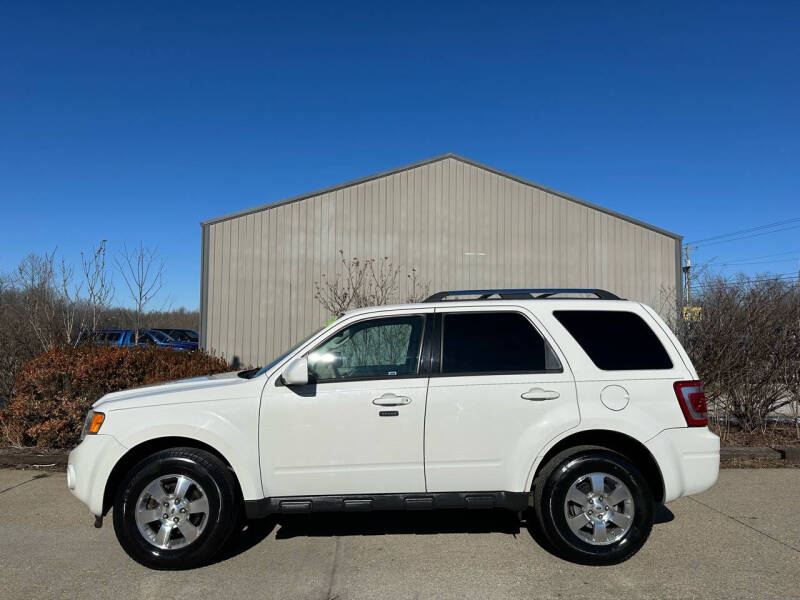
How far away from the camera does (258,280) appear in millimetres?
12922

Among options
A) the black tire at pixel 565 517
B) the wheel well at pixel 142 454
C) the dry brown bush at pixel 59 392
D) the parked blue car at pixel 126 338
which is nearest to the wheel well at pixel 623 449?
the black tire at pixel 565 517

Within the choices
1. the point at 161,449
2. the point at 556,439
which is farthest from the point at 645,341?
the point at 161,449

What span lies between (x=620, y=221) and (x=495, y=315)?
10341 mm

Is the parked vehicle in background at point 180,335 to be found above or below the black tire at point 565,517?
above

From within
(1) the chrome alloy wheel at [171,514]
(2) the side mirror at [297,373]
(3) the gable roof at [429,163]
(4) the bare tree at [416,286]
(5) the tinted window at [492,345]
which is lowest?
(1) the chrome alloy wheel at [171,514]

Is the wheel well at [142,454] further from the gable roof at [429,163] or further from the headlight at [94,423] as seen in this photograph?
the gable roof at [429,163]

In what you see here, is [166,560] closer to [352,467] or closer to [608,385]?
[352,467]

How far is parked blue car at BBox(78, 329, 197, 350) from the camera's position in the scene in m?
9.48

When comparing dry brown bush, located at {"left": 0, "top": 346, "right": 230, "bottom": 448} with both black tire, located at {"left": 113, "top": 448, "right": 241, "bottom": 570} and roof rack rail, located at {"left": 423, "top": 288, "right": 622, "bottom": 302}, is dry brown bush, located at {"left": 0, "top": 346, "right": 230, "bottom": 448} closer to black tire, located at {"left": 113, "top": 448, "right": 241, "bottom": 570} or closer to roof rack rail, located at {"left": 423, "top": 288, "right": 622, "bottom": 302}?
black tire, located at {"left": 113, "top": 448, "right": 241, "bottom": 570}

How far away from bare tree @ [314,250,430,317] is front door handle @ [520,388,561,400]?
8561mm

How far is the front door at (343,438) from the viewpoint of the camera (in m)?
4.07

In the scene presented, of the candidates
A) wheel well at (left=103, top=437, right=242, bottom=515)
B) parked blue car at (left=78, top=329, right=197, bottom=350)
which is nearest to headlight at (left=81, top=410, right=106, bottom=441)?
wheel well at (left=103, top=437, right=242, bottom=515)

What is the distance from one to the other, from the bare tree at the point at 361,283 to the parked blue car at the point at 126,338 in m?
3.48

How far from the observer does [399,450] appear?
410 cm
